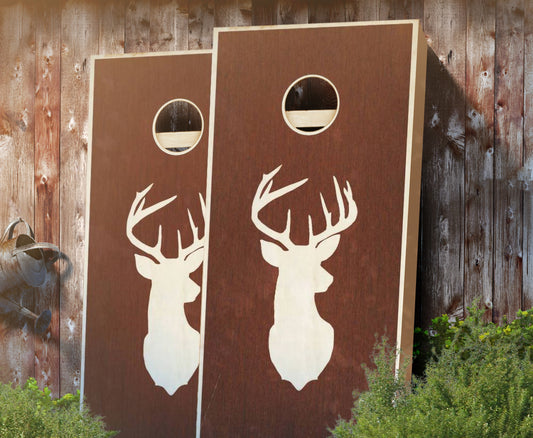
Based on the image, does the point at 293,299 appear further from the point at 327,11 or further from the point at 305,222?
the point at 327,11

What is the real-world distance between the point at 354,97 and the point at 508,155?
2.69ft

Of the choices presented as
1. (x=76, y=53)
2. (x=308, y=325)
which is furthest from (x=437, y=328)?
(x=76, y=53)

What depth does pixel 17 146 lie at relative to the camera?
3424mm

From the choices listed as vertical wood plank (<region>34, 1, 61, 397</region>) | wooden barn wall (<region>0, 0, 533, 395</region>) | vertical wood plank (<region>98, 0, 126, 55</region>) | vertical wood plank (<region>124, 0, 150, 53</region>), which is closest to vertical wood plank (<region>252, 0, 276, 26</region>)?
wooden barn wall (<region>0, 0, 533, 395</region>)

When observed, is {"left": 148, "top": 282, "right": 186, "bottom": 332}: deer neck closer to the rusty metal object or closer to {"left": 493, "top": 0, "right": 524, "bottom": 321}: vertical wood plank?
the rusty metal object

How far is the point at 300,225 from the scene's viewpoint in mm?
2514

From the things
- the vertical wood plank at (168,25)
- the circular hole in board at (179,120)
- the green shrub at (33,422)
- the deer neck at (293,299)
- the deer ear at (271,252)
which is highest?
the vertical wood plank at (168,25)

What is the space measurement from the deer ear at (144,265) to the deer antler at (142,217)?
34 millimetres

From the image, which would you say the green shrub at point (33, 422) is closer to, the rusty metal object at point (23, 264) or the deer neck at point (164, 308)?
the deer neck at point (164, 308)

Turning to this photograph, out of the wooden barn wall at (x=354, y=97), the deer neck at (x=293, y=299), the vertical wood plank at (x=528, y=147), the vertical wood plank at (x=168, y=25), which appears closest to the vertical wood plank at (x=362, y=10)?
the wooden barn wall at (x=354, y=97)

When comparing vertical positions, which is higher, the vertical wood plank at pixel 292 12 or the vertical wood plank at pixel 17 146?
the vertical wood plank at pixel 292 12

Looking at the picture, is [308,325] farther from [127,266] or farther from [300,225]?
[127,266]

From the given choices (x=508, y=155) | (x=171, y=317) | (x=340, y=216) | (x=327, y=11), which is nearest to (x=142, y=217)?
(x=171, y=317)

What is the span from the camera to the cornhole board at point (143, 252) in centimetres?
276
